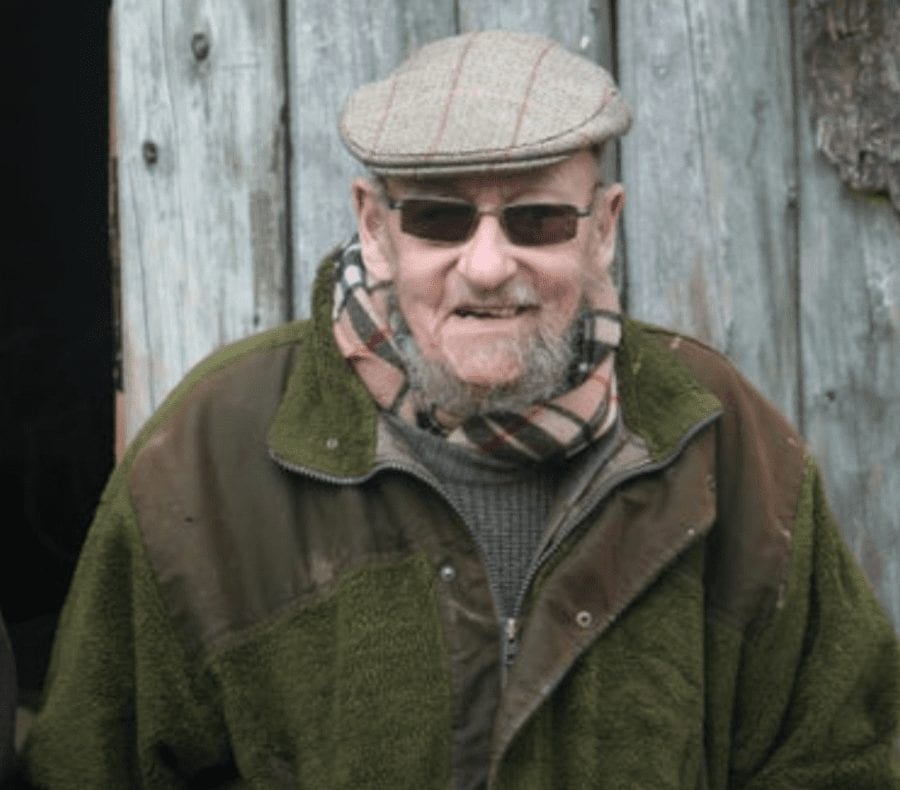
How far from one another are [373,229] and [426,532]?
0.39 meters

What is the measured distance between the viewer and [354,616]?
3.07 metres

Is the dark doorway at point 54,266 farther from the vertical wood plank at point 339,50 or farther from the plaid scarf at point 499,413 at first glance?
the plaid scarf at point 499,413

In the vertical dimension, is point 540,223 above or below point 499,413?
above

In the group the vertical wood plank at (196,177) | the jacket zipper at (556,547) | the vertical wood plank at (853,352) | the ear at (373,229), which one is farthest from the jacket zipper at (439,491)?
the vertical wood plank at (853,352)

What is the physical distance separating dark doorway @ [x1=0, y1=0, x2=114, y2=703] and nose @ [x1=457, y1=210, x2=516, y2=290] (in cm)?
302

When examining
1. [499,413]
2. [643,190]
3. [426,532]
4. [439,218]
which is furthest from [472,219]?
[643,190]

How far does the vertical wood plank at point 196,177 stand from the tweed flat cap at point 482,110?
1.76 feet

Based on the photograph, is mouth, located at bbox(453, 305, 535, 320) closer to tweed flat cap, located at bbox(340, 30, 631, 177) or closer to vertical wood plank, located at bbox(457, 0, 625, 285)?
tweed flat cap, located at bbox(340, 30, 631, 177)

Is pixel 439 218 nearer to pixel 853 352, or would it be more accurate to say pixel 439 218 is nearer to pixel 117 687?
pixel 117 687

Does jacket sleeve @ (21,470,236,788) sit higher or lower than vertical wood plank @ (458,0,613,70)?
lower

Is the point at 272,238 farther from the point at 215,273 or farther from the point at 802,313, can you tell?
the point at 802,313

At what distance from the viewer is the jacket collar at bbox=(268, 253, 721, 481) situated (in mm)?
3078

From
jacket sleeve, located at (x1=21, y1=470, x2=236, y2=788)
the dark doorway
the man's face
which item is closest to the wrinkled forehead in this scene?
the man's face

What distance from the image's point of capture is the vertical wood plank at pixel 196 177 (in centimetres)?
361
